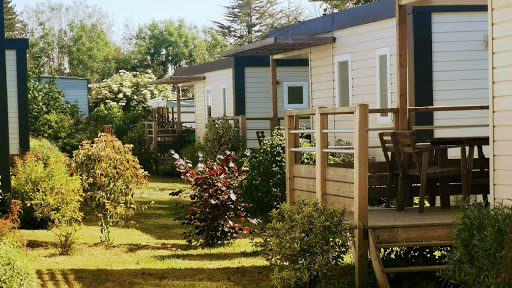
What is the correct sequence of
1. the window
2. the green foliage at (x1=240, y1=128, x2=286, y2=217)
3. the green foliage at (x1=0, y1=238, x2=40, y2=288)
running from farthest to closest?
the window < the green foliage at (x1=240, y1=128, x2=286, y2=217) < the green foliage at (x1=0, y1=238, x2=40, y2=288)

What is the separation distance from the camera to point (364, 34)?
16078 mm

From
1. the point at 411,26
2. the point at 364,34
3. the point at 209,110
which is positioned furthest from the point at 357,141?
the point at 209,110

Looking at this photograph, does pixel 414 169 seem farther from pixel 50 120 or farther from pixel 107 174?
pixel 50 120

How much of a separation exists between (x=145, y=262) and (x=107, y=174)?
5.38 ft

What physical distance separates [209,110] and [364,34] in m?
12.8

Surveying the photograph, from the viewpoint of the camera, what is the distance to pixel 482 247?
22.2 feet

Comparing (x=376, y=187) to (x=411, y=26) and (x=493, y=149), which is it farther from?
(x=411, y=26)

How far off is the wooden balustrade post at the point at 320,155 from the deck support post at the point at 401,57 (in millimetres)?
1085

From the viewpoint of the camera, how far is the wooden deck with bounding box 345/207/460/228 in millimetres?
8352

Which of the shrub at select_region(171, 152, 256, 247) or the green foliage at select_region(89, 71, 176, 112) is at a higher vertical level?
the green foliage at select_region(89, 71, 176, 112)

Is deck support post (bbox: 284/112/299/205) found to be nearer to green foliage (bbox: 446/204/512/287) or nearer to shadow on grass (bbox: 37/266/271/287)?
shadow on grass (bbox: 37/266/271/287)

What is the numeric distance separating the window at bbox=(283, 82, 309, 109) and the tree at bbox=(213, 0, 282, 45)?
3855 cm

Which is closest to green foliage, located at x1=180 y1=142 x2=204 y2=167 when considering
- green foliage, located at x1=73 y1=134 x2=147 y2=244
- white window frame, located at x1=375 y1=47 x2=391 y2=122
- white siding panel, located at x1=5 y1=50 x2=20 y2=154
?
white siding panel, located at x1=5 y1=50 x2=20 y2=154

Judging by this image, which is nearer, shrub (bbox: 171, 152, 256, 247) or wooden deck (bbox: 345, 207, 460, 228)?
wooden deck (bbox: 345, 207, 460, 228)
